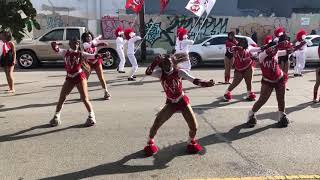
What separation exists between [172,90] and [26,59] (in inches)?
533

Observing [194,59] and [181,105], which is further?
[194,59]

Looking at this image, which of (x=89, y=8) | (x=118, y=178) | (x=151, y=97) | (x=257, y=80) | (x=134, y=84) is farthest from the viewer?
(x=89, y=8)

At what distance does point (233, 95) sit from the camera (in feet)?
38.6

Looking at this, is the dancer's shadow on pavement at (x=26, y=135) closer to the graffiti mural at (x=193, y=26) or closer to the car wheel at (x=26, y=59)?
the car wheel at (x=26, y=59)

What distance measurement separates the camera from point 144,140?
744 cm

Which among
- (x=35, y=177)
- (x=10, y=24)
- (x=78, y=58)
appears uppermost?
(x=10, y=24)

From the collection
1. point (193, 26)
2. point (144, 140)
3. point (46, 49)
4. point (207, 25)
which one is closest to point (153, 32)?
point (193, 26)

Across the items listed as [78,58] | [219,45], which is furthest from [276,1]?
[78,58]

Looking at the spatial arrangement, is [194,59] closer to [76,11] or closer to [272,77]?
[76,11]

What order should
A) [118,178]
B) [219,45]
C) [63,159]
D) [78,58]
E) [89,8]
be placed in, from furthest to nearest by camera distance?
[89,8], [219,45], [78,58], [63,159], [118,178]

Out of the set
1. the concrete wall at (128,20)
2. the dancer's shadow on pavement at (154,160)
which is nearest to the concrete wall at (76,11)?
the concrete wall at (128,20)

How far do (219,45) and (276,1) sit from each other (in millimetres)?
9470

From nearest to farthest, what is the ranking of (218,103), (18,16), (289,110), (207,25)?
(18,16) < (289,110) < (218,103) < (207,25)

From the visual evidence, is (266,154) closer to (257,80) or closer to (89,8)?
(257,80)
